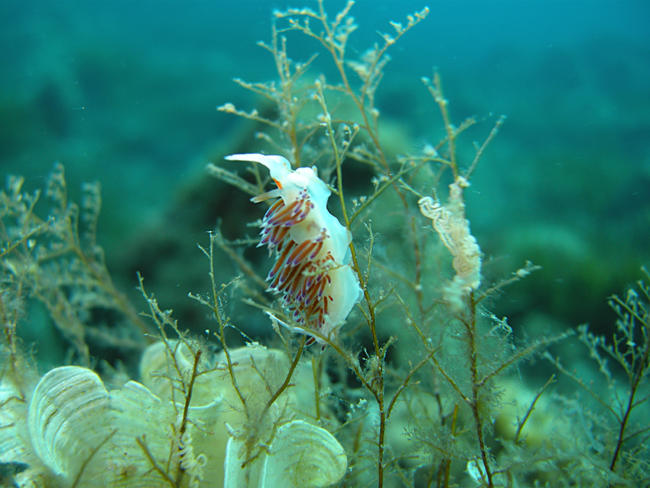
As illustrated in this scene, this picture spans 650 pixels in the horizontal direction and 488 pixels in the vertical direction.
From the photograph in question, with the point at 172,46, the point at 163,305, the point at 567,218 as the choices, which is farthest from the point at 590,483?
the point at 172,46

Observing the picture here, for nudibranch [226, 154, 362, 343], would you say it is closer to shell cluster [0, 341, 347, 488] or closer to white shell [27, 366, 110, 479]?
shell cluster [0, 341, 347, 488]

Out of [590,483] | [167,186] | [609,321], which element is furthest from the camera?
[167,186]

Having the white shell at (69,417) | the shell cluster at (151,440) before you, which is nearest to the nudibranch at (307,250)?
the shell cluster at (151,440)

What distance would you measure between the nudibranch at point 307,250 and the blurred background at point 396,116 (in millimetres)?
2023

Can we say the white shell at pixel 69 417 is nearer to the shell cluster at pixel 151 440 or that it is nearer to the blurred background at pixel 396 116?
the shell cluster at pixel 151 440

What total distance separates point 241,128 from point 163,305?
251 centimetres

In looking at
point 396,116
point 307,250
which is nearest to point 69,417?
point 307,250

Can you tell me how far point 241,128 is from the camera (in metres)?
5.21

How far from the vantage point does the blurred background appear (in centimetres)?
507

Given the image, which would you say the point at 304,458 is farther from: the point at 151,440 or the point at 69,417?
the point at 69,417

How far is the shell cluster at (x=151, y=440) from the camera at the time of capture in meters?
1.24

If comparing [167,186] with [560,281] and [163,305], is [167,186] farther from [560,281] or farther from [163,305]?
[560,281]

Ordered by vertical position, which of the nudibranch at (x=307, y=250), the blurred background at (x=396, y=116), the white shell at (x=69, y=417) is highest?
the blurred background at (x=396, y=116)

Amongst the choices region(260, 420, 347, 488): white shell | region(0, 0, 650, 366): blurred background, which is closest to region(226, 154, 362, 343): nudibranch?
region(260, 420, 347, 488): white shell
